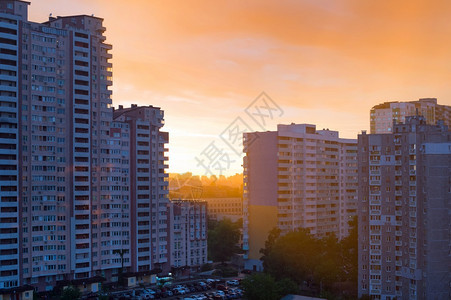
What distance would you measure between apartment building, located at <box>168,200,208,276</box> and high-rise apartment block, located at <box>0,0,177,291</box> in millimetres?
2390

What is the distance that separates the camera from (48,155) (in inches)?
2319

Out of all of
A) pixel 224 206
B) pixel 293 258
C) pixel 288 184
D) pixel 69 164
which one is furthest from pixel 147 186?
pixel 224 206

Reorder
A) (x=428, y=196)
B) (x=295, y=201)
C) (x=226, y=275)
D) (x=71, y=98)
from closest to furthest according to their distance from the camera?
(x=428, y=196)
(x=71, y=98)
(x=226, y=275)
(x=295, y=201)

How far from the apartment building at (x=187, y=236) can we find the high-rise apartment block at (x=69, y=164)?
2.39 meters

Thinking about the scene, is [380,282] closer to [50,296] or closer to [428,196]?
[428,196]

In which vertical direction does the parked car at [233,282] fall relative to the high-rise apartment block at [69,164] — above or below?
below

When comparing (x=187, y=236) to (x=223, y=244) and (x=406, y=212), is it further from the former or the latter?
(x=406, y=212)

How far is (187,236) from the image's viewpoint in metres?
73.4

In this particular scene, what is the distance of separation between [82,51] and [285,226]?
39124 mm

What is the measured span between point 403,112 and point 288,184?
50.3m

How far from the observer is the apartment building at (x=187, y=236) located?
7169cm

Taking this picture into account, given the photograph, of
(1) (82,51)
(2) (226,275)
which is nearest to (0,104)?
(1) (82,51)

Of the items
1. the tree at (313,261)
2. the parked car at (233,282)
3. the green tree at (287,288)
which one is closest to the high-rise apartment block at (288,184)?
the tree at (313,261)

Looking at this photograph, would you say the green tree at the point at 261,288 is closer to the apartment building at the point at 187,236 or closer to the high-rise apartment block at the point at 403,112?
the apartment building at the point at 187,236
